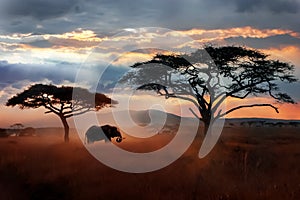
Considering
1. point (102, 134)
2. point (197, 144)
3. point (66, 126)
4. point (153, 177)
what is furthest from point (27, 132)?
point (153, 177)

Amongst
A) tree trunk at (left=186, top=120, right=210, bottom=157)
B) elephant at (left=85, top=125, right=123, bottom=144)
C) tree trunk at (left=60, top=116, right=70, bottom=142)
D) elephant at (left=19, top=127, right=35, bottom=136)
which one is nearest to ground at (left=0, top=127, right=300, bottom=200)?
tree trunk at (left=186, top=120, right=210, bottom=157)

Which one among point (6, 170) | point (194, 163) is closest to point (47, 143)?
point (6, 170)

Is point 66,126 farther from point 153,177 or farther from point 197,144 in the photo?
point 153,177

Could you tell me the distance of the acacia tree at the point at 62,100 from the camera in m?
29.1

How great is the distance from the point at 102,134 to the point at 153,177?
1018 centimetres

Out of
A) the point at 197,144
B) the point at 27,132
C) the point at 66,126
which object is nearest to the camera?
the point at 197,144

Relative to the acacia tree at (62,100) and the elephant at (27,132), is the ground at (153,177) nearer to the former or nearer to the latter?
the acacia tree at (62,100)

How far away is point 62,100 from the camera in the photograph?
95.9ft

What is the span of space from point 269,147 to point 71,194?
1259cm

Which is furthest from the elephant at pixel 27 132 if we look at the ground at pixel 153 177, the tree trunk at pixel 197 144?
the tree trunk at pixel 197 144

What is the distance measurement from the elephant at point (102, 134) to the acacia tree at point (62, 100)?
1493 millimetres

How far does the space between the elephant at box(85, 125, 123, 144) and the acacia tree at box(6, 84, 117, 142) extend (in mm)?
1493

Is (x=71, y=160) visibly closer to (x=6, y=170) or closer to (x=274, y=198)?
(x=6, y=170)

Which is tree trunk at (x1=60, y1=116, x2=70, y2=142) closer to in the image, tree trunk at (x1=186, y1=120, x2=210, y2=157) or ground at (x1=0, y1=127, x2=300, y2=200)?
ground at (x1=0, y1=127, x2=300, y2=200)
